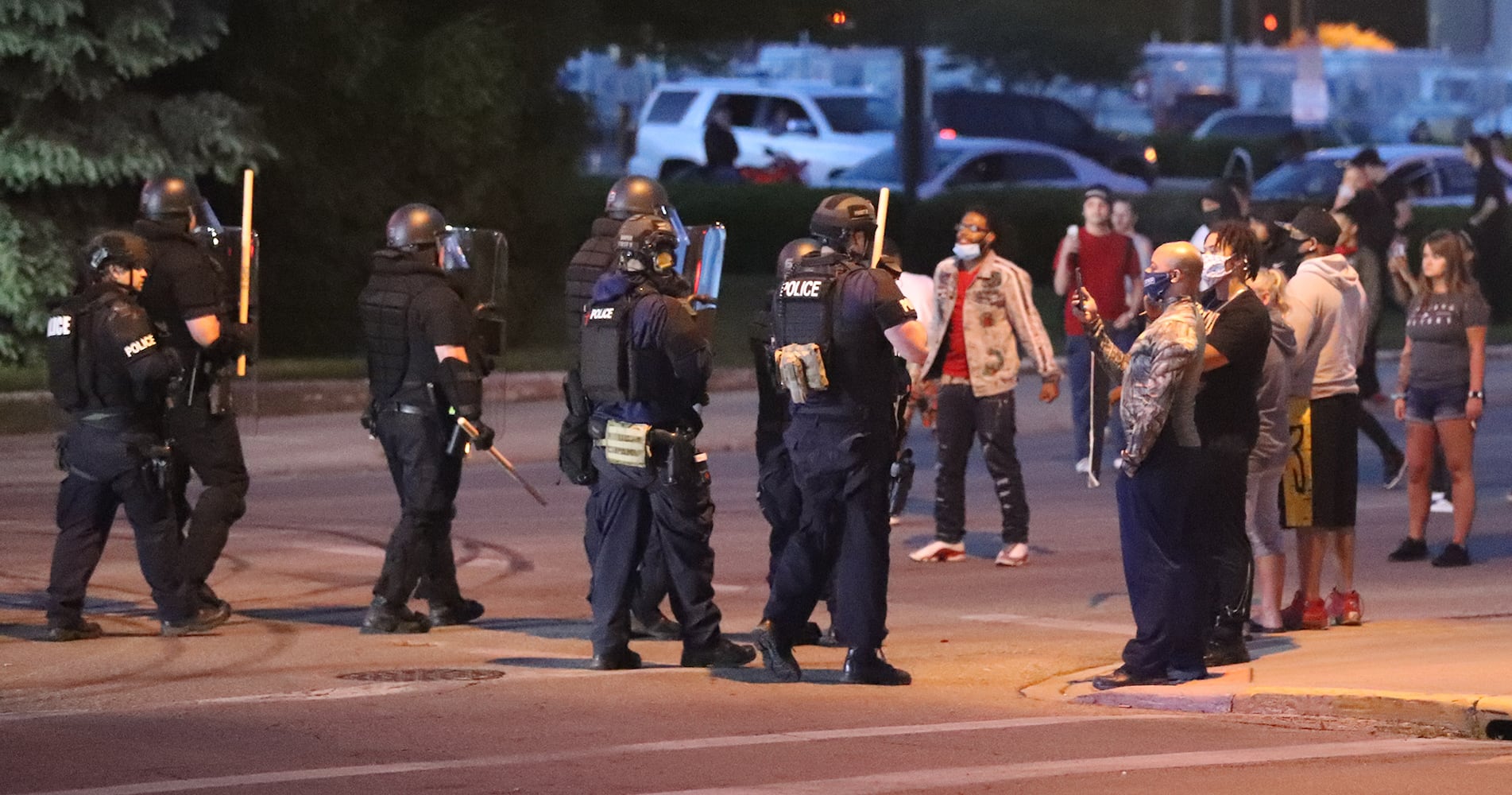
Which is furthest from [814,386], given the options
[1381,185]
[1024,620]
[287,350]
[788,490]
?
[287,350]

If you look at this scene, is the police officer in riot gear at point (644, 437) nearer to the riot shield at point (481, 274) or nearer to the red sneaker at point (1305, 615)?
the riot shield at point (481, 274)

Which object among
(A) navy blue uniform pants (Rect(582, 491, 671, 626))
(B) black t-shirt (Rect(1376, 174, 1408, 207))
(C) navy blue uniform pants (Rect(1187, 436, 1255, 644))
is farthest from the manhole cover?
(B) black t-shirt (Rect(1376, 174, 1408, 207))

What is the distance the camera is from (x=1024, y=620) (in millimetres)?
11641

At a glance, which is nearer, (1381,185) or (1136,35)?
(1381,185)

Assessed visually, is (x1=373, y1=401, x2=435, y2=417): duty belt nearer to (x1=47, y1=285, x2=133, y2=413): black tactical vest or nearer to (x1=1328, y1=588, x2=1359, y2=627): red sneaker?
(x1=47, y1=285, x2=133, y2=413): black tactical vest

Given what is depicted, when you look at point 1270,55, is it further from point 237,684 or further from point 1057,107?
point 237,684

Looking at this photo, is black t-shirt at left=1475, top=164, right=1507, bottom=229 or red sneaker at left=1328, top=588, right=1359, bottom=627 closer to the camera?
red sneaker at left=1328, top=588, right=1359, bottom=627

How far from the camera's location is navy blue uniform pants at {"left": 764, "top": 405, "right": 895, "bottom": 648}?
31.7 ft

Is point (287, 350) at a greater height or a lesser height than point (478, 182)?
lesser

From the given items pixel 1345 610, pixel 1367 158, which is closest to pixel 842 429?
pixel 1345 610

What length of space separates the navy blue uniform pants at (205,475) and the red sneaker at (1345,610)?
489 cm

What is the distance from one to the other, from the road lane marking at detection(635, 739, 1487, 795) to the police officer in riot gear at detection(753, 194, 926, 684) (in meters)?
1.62

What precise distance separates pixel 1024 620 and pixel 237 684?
3.68 m

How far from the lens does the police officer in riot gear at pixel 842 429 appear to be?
31.6 ft
